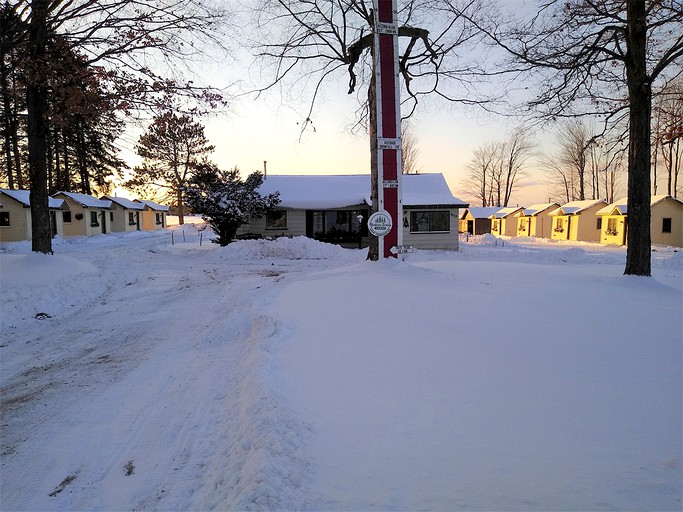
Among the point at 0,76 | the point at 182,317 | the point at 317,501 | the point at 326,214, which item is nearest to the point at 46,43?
the point at 0,76

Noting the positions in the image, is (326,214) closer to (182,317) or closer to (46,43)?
(46,43)

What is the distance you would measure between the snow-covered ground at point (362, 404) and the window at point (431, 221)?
1692 cm

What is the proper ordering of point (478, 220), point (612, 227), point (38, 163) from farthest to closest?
point (478, 220) < point (612, 227) < point (38, 163)

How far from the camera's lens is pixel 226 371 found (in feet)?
15.2

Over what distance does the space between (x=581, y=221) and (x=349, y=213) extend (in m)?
24.7

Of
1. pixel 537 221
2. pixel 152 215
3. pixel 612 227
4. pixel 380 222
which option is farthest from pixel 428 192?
pixel 152 215

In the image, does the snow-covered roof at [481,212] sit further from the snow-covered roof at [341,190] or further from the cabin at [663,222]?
the snow-covered roof at [341,190]

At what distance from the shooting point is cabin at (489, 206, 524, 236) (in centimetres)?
5019

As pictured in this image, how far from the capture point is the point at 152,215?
51.5 metres

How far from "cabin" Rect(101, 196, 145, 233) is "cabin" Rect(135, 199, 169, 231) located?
4.17ft

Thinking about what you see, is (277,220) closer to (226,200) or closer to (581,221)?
(226,200)

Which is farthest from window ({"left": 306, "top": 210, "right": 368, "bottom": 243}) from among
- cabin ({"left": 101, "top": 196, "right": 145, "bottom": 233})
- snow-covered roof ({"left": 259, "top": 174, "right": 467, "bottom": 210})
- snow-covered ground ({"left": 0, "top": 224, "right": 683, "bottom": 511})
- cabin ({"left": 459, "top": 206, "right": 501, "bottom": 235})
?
cabin ({"left": 459, "top": 206, "right": 501, "bottom": 235})

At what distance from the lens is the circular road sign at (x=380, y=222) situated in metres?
8.19

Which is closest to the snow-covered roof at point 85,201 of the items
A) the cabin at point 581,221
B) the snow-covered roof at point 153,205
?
the snow-covered roof at point 153,205
